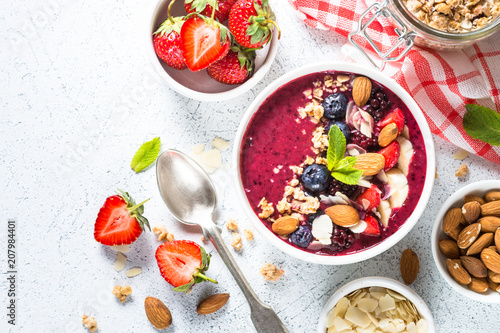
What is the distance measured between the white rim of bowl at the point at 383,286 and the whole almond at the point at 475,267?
0.62 ft

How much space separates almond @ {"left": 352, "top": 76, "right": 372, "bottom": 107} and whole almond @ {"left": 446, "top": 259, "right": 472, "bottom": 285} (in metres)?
0.61

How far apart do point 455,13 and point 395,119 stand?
1.19 feet

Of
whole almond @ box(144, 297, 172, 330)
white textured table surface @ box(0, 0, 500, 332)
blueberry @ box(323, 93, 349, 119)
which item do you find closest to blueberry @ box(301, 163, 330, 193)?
blueberry @ box(323, 93, 349, 119)

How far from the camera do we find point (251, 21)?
1.46m

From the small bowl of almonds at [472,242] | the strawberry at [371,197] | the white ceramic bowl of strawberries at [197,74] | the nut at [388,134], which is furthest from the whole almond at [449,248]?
the white ceramic bowl of strawberries at [197,74]

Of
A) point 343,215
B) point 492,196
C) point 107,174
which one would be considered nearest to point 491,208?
point 492,196

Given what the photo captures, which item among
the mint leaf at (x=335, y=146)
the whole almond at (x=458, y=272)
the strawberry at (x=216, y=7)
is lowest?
the whole almond at (x=458, y=272)

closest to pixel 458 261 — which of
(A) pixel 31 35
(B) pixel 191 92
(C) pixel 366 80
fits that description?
(C) pixel 366 80

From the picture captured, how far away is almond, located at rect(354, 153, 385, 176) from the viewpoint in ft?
4.71

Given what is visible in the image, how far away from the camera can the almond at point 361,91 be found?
4.83 ft

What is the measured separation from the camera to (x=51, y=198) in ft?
5.86

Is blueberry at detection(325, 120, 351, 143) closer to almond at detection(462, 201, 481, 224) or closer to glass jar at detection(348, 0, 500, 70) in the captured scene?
glass jar at detection(348, 0, 500, 70)

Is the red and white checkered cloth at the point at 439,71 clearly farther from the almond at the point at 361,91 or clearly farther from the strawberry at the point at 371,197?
the strawberry at the point at 371,197

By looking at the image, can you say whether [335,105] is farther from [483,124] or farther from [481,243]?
[481,243]
